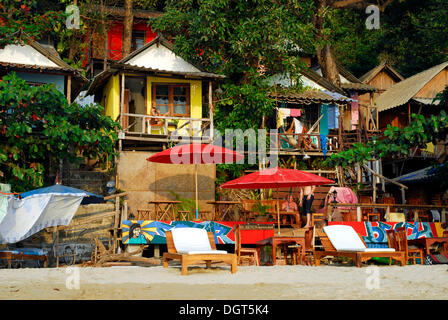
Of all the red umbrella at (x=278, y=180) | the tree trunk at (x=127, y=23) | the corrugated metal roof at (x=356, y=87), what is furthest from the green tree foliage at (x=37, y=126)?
the corrugated metal roof at (x=356, y=87)

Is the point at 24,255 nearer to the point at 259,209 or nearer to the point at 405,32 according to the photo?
the point at 259,209

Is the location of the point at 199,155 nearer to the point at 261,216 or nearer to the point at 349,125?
the point at 261,216

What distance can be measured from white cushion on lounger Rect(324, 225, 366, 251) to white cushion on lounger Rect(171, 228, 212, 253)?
2447 millimetres

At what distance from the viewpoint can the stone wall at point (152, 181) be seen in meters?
17.3

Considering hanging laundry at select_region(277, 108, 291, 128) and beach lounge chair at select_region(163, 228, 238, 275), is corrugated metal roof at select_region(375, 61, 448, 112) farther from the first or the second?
beach lounge chair at select_region(163, 228, 238, 275)

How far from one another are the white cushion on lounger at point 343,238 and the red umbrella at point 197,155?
12.9 ft

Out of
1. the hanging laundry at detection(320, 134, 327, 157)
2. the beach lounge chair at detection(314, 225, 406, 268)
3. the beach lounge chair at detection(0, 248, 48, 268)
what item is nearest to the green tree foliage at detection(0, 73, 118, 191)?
the beach lounge chair at detection(0, 248, 48, 268)

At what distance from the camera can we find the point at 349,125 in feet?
83.3

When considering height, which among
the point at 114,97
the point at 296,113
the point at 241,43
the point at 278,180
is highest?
the point at 241,43

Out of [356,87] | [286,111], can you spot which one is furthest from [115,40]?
[356,87]

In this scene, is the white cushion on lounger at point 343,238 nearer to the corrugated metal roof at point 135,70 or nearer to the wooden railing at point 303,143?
the wooden railing at point 303,143

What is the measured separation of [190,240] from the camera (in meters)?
9.72

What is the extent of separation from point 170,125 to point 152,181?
2757mm
